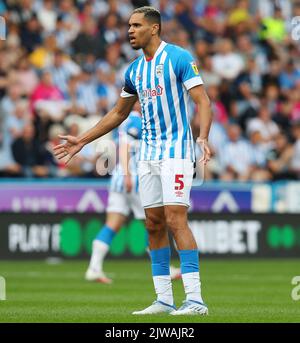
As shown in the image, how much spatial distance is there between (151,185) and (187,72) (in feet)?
3.61

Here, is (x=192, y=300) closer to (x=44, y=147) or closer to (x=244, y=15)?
(x=44, y=147)

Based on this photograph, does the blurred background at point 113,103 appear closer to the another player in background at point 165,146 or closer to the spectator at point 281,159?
the spectator at point 281,159

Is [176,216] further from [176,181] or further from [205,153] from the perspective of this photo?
[205,153]

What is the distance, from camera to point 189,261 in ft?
33.3

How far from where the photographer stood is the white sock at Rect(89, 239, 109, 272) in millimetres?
16047

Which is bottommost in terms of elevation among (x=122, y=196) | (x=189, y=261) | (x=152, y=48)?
(x=189, y=261)

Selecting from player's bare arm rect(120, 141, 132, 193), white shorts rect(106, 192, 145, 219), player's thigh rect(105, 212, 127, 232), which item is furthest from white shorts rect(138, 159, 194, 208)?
white shorts rect(106, 192, 145, 219)

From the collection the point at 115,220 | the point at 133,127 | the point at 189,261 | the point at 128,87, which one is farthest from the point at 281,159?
the point at 189,261

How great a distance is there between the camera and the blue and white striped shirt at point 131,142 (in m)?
15.9

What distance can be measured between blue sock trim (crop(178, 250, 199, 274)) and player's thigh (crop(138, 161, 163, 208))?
22.4 inches

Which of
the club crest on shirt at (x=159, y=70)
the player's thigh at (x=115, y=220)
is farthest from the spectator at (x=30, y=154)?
the club crest on shirt at (x=159, y=70)

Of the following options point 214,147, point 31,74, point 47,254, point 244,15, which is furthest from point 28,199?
point 244,15

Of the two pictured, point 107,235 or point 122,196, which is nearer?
point 107,235

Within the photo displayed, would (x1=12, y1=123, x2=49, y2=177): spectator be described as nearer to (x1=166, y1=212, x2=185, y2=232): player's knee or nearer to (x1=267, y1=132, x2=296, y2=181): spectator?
(x1=267, y1=132, x2=296, y2=181): spectator
